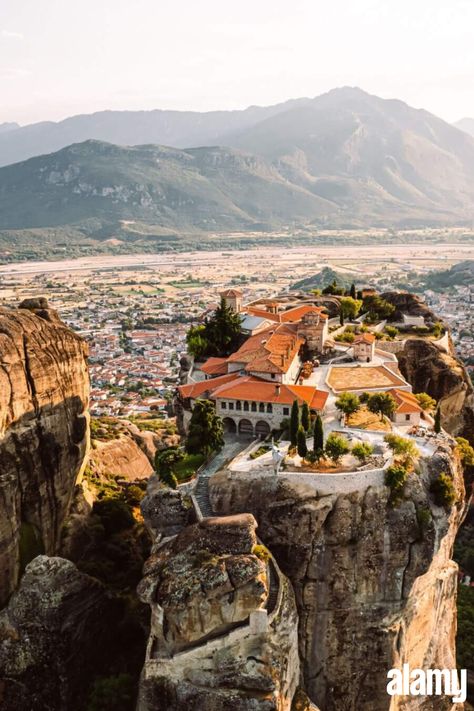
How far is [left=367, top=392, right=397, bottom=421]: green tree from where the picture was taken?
4500 centimetres

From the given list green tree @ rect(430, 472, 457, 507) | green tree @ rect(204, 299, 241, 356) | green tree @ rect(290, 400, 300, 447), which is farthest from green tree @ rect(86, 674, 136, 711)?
green tree @ rect(204, 299, 241, 356)

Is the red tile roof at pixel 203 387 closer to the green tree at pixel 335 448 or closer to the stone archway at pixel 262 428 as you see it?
the stone archway at pixel 262 428

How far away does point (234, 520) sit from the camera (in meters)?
34.0

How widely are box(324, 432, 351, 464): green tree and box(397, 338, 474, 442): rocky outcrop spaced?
23.6 meters

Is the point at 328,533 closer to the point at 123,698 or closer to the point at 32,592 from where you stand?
the point at 123,698

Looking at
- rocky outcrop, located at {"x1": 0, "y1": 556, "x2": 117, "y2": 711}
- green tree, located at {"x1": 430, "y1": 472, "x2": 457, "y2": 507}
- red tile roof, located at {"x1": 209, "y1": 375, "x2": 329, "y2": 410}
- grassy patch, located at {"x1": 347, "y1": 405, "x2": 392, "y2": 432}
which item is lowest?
rocky outcrop, located at {"x1": 0, "y1": 556, "x2": 117, "y2": 711}

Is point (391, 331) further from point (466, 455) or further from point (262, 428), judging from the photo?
point (262, 428)

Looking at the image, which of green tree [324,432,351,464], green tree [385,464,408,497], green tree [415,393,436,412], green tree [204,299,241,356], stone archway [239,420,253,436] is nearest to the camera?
green tree [385,464,408,497]

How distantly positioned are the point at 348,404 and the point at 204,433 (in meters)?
9.53

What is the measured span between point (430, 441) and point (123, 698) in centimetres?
2255

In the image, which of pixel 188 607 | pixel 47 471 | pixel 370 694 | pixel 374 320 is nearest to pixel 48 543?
pixel 47 471

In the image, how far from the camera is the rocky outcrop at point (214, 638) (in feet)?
102

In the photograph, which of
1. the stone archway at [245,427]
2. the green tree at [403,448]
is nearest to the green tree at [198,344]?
the stone archway at [245,427]

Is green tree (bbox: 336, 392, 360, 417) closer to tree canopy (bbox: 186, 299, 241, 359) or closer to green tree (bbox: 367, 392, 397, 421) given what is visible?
green tree (bbox: 367, 392, 397, 421)
